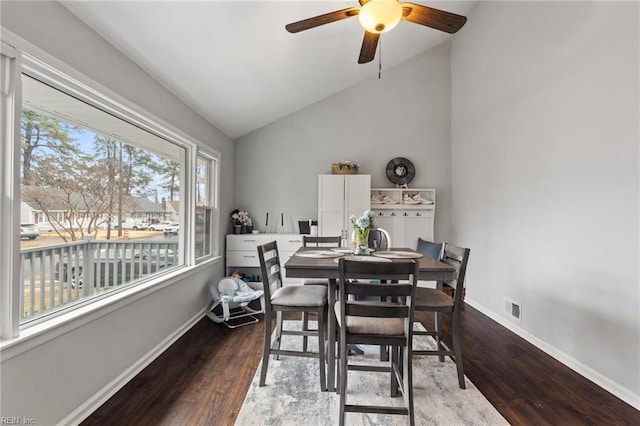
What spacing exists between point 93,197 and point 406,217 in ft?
12.9

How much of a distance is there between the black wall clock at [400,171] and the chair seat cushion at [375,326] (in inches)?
130

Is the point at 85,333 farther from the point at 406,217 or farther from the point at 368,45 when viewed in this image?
the point at 406,217

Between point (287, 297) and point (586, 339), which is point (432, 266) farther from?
point (586, 339)

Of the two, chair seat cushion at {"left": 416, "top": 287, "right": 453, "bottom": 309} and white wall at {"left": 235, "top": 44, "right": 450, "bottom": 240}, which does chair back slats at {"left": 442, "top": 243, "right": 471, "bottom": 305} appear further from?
white wall at {"left": 235, "top": 44, "right": 450, "bottom": 240}

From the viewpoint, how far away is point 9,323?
55.0 inches

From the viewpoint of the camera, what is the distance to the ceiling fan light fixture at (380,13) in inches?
72.4

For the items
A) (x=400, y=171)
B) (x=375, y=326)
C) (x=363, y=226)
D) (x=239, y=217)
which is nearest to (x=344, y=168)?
(x=400, y=171)

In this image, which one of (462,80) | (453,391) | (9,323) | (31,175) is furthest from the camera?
(462,80)

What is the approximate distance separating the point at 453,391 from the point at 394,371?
0.50m

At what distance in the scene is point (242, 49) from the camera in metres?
2.67

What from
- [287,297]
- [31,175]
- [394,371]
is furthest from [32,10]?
[394,371]

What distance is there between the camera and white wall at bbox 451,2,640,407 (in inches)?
80.2

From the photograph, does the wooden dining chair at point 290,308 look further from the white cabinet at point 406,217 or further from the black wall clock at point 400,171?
the black wall clock at point 400,171

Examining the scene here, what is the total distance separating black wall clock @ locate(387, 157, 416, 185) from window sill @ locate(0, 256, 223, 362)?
354 cm
